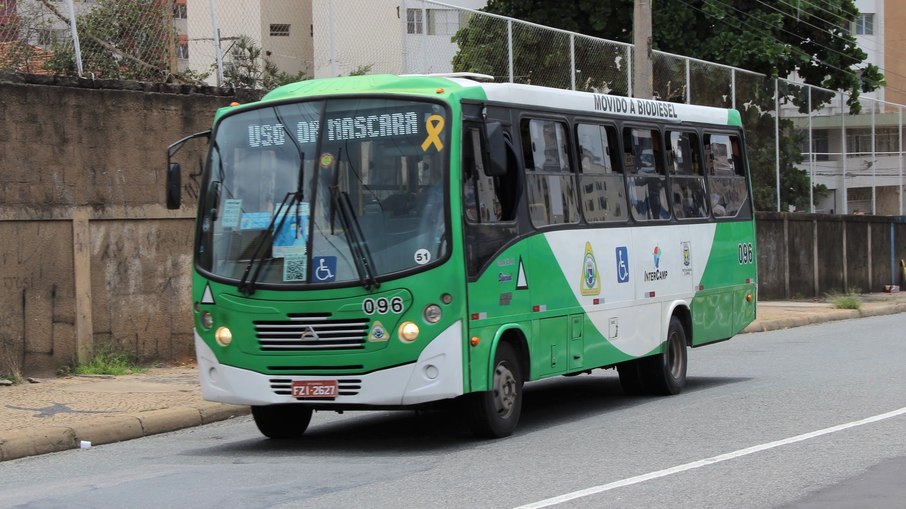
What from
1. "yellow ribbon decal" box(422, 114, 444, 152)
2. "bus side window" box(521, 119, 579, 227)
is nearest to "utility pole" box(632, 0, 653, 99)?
"bus side window" box(521, 119, 579, 227)

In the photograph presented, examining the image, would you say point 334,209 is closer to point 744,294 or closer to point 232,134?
point 232,134

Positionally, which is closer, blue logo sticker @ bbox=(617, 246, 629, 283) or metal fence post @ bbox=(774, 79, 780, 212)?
blue logo sticker @ bbox=(617, 246, 629, 283)

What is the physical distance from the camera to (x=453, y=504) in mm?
7926

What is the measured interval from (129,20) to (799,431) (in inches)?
411

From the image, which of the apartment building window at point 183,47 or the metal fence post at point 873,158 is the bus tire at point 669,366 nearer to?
the apartment building window at point 183,47


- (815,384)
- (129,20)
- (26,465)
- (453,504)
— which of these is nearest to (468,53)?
(129,20)

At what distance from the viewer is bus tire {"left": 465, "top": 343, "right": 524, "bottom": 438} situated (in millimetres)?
10586

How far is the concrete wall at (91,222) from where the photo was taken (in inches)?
576

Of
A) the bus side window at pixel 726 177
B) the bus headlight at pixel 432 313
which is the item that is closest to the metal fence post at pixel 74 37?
the bus side window at pixel 726 177

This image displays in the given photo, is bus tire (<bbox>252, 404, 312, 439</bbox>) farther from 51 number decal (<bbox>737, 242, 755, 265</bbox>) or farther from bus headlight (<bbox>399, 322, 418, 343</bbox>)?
51 number decal (<bbox>737, 242, 755, 265</bbox>)

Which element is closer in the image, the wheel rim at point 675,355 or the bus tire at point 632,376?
the bus tire at point 632,376

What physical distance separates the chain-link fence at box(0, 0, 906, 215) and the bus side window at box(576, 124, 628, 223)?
602 cm

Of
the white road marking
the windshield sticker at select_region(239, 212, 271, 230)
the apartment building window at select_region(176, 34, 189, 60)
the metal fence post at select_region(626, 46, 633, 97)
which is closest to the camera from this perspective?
the white road marking

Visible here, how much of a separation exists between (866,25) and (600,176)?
59.0 metres
